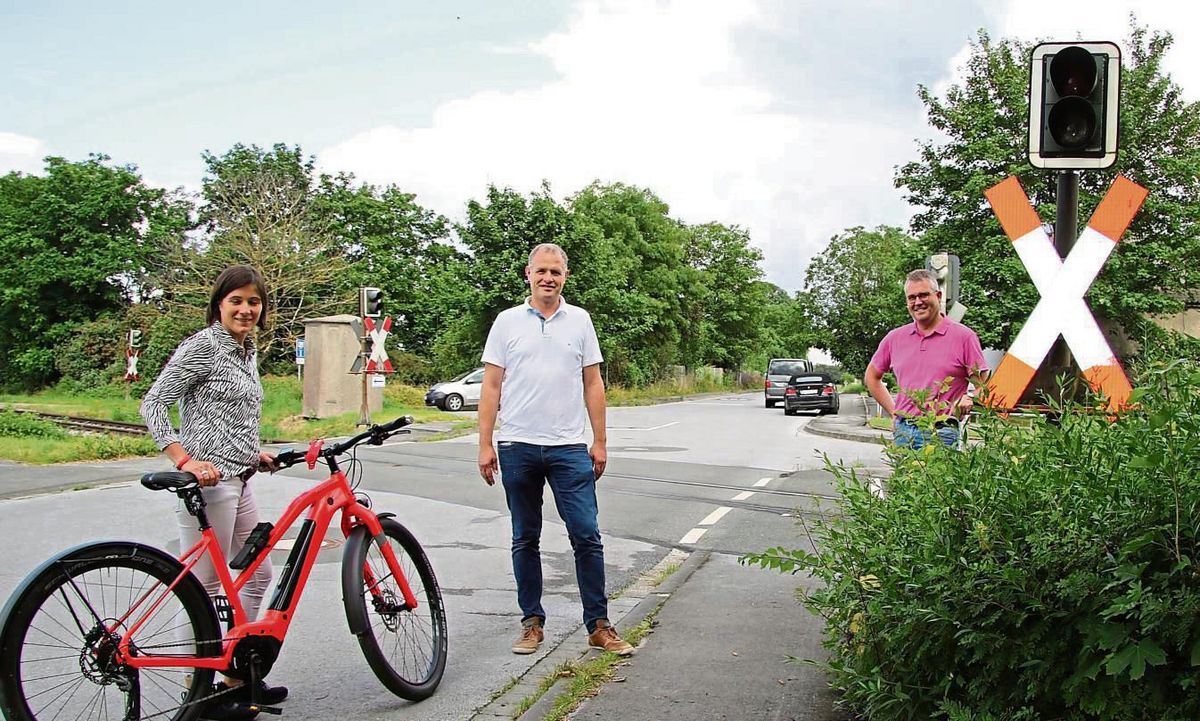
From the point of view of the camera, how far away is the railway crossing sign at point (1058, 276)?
3.81 metres

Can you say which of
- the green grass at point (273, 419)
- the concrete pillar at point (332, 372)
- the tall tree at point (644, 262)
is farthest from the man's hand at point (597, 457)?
the tall tree at point (644, 262)

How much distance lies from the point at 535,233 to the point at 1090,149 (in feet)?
110

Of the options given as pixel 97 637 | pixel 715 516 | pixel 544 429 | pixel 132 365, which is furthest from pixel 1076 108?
pixel 132 365

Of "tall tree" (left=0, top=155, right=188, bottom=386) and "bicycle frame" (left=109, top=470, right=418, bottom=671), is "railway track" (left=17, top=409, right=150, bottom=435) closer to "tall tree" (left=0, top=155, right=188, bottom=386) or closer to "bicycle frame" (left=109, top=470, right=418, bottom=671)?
"bicycle frame" (left=109, top=470, right=418, bottom=671)

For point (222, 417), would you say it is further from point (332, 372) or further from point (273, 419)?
point (273, 419)

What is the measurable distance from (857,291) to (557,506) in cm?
4789

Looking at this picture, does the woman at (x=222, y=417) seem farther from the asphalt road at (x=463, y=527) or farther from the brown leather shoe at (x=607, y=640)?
the brown leather shoe at (x=607, y=640)

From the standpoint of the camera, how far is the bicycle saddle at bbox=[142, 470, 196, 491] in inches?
145

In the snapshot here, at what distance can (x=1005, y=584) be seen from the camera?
9.73 ft

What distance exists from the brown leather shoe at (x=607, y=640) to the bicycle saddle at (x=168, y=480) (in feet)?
6.79

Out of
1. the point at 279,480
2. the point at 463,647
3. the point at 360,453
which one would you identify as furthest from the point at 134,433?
the point at 463,647

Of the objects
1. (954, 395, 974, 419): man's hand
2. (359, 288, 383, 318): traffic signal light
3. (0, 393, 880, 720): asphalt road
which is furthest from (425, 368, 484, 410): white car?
(954, 395, 974, 419): man's hand

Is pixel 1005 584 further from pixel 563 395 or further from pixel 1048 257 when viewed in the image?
pixel 563 395

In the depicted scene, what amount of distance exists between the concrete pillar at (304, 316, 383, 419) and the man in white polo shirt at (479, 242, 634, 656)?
60.8 feet
